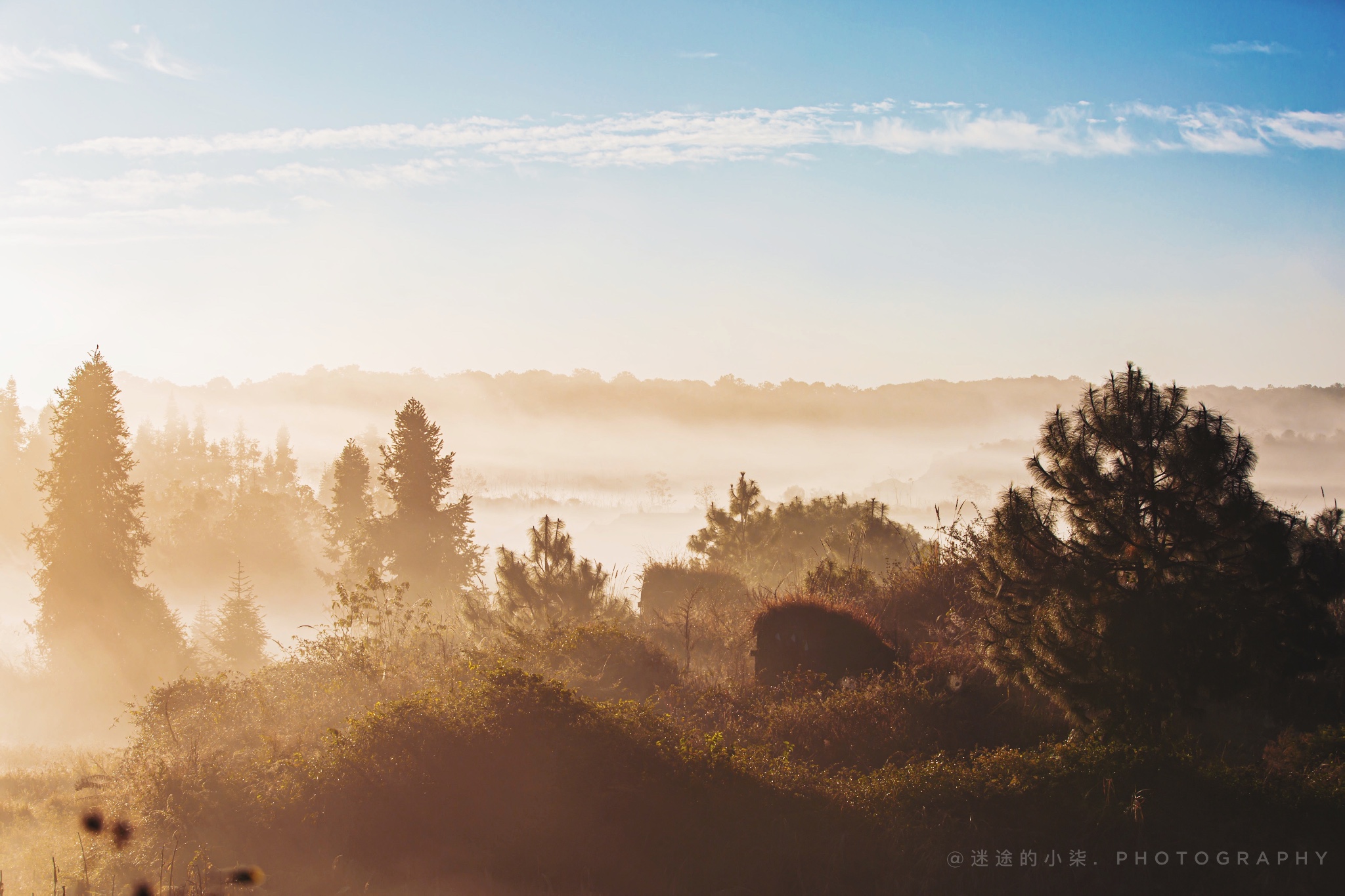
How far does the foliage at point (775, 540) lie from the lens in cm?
3142

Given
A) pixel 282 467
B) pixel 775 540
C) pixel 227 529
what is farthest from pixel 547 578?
pixel 282 467

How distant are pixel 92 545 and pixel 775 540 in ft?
100

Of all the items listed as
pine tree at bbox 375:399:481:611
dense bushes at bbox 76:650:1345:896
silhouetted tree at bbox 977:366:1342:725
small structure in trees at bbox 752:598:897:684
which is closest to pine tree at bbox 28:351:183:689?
pine tree at bbox 375:399:481:611

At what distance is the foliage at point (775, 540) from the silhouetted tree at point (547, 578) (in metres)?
7.55

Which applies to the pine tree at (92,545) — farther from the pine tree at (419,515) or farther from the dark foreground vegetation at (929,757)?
the dark foreground vegetation at (929,757)

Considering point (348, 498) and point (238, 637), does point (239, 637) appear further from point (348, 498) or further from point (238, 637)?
point (348, 498)

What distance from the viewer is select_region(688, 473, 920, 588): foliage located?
31422 millimetres

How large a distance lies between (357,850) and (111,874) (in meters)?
3.37

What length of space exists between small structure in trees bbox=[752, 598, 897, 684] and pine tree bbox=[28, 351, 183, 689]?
31.8m

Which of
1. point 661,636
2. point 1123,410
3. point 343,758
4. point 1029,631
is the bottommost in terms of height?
point 661,636

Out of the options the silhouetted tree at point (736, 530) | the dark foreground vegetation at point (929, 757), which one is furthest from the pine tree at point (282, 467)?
the dark foreground vegetation at point (929, 757)

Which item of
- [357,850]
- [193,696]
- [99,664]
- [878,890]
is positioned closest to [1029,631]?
[878,890]

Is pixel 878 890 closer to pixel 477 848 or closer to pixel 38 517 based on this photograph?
pixel 477 848

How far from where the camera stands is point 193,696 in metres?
15.4
